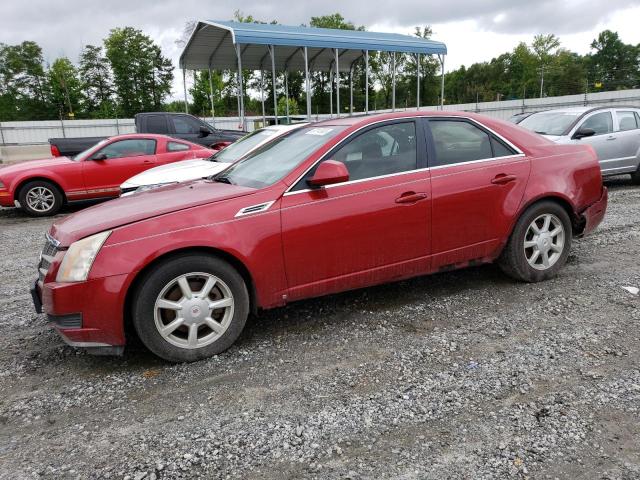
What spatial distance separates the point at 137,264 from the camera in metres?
3.02

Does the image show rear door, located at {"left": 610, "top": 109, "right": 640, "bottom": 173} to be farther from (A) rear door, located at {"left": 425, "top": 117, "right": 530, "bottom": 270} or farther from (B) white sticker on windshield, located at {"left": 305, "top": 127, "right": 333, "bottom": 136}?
(B) white sticker on windshield, located at {"left": 305, "top": 127, "right": 333, "bottom": 136}

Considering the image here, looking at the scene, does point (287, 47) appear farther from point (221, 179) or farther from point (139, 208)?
point (139, 208)

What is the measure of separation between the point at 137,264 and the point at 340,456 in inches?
65.0

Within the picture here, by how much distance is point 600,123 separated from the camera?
375 inches

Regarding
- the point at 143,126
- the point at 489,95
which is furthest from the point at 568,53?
the point at 143,126

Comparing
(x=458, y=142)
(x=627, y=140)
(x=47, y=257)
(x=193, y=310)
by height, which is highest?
(x=458, y=142)

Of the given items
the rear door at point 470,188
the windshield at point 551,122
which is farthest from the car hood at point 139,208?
the windshield at point 551,122

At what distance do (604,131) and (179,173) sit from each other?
26.3 ft

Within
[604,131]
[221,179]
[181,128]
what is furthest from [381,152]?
[181,128]

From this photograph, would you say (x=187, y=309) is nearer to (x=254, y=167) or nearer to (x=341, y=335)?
(x=341, y=335)

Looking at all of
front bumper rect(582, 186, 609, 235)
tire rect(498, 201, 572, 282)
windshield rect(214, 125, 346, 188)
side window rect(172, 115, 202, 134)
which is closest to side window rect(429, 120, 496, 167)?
tire rect(498, 201, 572, 282)

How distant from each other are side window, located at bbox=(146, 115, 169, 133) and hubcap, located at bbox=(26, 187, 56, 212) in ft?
12.2

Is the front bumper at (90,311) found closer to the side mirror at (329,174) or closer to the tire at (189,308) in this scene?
the tire at (189,308)

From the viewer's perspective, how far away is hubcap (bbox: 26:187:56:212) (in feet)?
30.2
